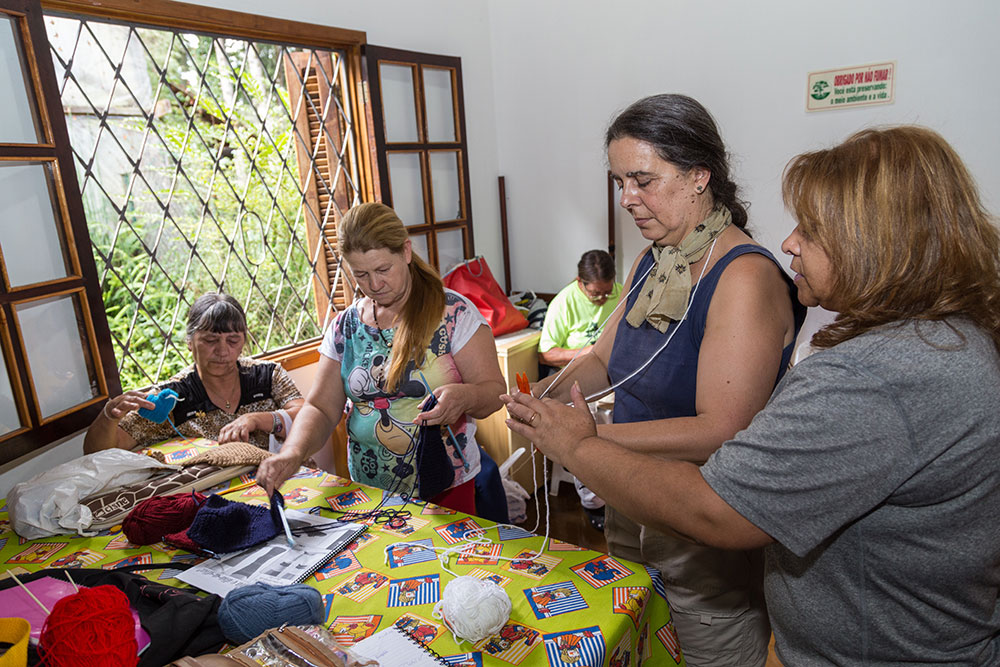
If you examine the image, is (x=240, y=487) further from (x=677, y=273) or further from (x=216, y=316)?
(x=677, y=273)

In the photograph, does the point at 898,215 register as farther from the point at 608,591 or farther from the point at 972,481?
the point at 608,591

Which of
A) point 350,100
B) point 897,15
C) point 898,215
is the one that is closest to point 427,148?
point 350,100

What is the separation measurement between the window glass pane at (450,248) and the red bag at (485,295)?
113mm

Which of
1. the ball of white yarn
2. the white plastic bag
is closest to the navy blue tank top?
the ball of white yarn

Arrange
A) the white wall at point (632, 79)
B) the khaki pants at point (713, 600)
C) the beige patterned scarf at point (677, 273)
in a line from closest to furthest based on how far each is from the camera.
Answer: the beige patterned scarf at point (677, 273), the khaki pants at point (713, 600), the white wall at point (632, 79)

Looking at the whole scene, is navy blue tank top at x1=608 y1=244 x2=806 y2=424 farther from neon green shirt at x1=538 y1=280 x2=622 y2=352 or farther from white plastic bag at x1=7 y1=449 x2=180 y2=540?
neon green shirt at x1=538 y1=280 x2=622 y2=352

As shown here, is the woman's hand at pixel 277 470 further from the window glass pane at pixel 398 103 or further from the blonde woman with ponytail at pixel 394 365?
the window glass pane at pixel 398 103

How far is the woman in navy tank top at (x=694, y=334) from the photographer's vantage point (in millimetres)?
1094

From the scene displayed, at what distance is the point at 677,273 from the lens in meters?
1.23

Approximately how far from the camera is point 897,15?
260 cm

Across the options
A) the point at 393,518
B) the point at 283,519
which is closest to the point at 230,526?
the point at 283,519

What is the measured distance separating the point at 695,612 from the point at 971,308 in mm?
877

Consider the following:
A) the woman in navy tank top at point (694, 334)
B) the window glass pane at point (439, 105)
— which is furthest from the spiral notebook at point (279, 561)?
the window glass pane at point (439, 105)

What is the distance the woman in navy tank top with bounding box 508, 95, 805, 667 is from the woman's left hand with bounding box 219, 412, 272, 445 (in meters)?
1.02
